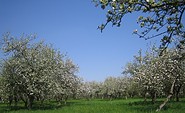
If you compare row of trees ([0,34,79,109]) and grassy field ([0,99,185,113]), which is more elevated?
row of trees ([0,34,79,109])

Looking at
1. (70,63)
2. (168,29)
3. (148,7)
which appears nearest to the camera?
(148,7)

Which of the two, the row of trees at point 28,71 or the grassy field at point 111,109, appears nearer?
the grassy field at point 111,109

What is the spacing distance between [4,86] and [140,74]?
71.3 feet

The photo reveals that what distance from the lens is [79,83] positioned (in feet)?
189

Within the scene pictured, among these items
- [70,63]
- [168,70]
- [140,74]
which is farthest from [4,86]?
[168,70]

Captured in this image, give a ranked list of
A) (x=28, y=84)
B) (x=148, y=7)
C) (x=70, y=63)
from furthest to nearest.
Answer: (x=70, y=63), (x=28, y=84), (x=148, y=7)

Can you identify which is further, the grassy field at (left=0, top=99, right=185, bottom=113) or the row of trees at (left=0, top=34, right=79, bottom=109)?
the row of trees at (left=0, top=34, right=79, bottom=109)

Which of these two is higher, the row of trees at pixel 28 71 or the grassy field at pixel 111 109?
the row of trees at pixel 28 71

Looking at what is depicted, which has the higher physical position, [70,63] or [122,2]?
[70,63]

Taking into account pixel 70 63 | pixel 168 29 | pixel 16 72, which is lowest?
pixel 168 29

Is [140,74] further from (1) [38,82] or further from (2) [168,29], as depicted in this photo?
(2) [168,29]

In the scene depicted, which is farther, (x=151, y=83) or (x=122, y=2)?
(x=151, y=83)

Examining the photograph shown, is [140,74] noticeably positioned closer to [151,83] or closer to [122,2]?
[151,83]

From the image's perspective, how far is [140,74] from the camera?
45.1 m
